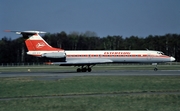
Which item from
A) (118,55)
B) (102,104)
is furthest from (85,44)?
(102,104)

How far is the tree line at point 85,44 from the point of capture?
10969 cm

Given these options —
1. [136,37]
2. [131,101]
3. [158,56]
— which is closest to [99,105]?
[131,101]

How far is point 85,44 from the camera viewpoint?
11975 cm

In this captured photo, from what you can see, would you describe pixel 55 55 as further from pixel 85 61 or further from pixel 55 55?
pixel 85 61

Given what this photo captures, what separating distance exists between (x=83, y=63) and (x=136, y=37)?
279ft

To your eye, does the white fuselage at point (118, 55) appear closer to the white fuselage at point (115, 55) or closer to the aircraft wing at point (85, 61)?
the white fuselage at point (115, 55)

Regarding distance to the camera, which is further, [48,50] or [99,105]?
[48,50]

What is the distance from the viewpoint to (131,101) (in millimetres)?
15828

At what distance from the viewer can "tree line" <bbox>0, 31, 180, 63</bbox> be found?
109688mm

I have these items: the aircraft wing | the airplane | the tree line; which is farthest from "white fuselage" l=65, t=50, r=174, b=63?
the tree line

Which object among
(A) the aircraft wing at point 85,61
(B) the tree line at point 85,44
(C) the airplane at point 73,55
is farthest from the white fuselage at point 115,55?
(B) the tree line at point 85,44

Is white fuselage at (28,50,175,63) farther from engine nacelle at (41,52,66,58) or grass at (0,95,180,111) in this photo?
grass at (0,95,180,111)

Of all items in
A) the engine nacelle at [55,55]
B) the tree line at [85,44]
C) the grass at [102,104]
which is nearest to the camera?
the grass at [102,104]

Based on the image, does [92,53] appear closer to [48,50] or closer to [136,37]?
[48,50]
